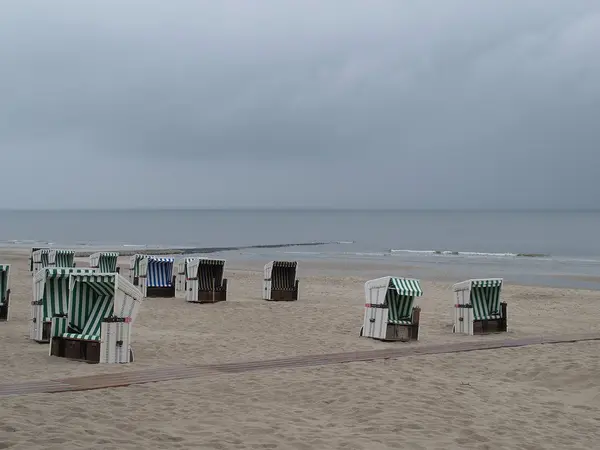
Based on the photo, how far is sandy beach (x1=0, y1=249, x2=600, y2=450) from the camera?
6.20 meters

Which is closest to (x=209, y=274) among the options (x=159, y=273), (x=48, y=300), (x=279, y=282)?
(x=159, y=273)

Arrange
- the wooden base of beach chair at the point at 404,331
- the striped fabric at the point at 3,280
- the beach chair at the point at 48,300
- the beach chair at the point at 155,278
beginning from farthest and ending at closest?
1. the beach chair at the point at 155,278
2. the striped fabric at the point at 3,280
3. the wooden base of beach chair at the point at 404,331
4. the beach chair at the point at 48,300

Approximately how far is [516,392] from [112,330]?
17.2 feet

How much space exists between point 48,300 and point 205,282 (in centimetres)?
686

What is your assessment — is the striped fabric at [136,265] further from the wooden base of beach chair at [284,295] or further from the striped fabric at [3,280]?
the striped fabric at [3,280]

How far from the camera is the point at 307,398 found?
786 centimetres

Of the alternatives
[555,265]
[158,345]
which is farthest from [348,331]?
[555,265]

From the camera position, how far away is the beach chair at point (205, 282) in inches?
693

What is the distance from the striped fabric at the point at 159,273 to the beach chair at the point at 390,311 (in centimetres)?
762

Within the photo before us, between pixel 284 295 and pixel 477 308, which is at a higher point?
pixel 477 308

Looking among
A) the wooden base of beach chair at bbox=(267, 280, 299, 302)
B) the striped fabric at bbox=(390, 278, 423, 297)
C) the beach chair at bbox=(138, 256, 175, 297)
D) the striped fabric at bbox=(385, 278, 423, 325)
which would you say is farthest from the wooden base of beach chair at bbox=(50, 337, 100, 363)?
the wooden base of beach chair at bbox=(267, 280, 299, 302)

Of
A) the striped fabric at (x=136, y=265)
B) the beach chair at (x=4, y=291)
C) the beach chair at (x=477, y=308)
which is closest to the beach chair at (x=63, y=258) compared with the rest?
the striped fabric at (x=136, y=265)

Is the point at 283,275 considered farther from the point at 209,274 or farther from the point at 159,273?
the point at 159,273

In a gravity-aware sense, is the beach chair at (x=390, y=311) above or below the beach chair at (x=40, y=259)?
below
